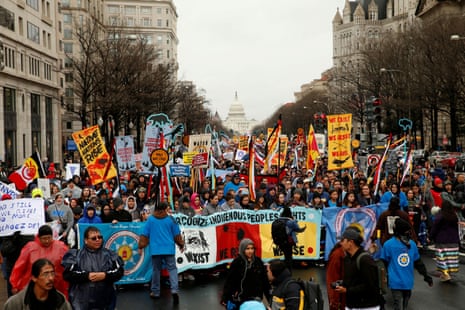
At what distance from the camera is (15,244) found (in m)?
8.20

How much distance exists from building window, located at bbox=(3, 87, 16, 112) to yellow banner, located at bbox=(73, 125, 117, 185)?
29.1 m

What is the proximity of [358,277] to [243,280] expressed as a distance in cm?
114

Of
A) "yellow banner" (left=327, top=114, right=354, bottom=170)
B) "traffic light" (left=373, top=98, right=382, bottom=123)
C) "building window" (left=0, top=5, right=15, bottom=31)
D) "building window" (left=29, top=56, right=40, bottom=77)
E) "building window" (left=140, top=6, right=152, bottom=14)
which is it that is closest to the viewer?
"yellow banner" (left=327, top=114, right=354, bottom=170)

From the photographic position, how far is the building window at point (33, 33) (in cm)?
4719

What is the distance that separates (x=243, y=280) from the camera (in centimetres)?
645

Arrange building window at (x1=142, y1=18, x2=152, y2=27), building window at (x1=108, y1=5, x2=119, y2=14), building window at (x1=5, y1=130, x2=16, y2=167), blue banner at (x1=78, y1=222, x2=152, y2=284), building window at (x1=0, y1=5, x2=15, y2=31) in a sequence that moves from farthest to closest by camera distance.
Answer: building window at (x1=142, y1=18, x2=152, y2=27), building window at (x1=108, y1=5, x2=119, y2=14), building window at (x1=5, y1=130, x2=16, y2=167), building window at (x1=0, y1=5, x2=15, y2=31), blue banner at (x1=78, y1=222, x2=152, y2=284)

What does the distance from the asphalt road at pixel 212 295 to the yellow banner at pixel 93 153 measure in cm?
542

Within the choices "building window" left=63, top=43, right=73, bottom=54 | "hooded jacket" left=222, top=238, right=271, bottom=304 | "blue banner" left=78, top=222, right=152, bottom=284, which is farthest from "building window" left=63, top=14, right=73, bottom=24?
"hooded jacket" left=222, top=238, right=271, bottom=304

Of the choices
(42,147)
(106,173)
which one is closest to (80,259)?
(106,173)

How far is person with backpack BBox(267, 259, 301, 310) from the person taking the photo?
218 inches

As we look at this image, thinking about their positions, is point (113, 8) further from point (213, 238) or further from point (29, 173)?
point (213, 238)

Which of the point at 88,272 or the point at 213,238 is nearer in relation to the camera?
the point at 88,272

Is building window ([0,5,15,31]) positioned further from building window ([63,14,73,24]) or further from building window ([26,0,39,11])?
building window ([63,14,73,24])

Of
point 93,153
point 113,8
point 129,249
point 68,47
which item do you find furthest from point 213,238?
point 113,8
